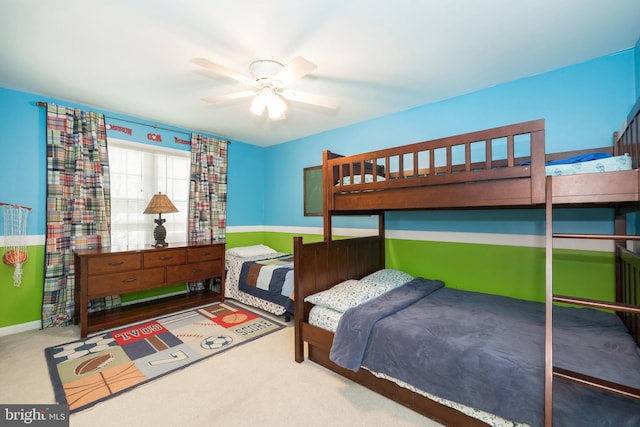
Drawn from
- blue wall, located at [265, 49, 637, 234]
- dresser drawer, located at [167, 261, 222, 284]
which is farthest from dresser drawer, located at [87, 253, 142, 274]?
blue wall, located at [265, 49, 637, 234]

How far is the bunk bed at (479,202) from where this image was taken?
4.22ft

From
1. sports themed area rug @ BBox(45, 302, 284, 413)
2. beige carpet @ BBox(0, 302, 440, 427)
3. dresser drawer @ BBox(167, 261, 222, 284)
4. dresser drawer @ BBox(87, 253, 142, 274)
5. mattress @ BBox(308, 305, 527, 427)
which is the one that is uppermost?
dresser drawer @ BBox(87, 253, 142, 274)

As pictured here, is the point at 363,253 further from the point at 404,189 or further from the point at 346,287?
the point at 404,189

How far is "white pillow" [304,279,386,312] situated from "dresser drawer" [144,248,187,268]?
6.15 feet

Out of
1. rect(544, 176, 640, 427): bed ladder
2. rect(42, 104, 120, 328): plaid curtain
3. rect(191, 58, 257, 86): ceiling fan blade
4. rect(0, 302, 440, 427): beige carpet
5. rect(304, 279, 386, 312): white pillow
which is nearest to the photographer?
rect(544, 176, 640, 427): bed ladder

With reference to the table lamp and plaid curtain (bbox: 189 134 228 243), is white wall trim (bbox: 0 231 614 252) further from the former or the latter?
plaid curtain (bbox: 189 134 228 243)

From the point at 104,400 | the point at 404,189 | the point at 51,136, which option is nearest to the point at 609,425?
the point at 404,189

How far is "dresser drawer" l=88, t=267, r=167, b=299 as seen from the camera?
276 centimetres

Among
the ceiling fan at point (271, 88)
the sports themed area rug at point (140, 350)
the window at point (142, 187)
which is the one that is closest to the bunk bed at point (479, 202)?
the ceiling fan at point (271, 88)

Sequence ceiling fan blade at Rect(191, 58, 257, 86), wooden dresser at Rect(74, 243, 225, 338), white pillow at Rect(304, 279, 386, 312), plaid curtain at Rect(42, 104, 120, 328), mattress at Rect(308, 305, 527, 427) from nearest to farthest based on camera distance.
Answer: mattress at Rect(308, 305, 527, 427) < ceiling fan blade at Rect(191, 58, 257, 86) < white pillow at Rect(304, 279, 386, 312) < wooden dresser at Rect(74, 243, 225, 338) < plaid curtain at Rect(42, 104, 120, 328)

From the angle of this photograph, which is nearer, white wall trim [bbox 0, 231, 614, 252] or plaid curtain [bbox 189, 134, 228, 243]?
white wall trim [bbox 0, 231, 614, 252]

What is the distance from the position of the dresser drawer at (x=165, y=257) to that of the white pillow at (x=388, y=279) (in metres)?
2.19

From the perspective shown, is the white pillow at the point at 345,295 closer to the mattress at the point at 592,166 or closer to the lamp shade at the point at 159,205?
the mattress at the point at 592,166

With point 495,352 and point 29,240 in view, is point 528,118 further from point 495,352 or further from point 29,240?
point 29,240
